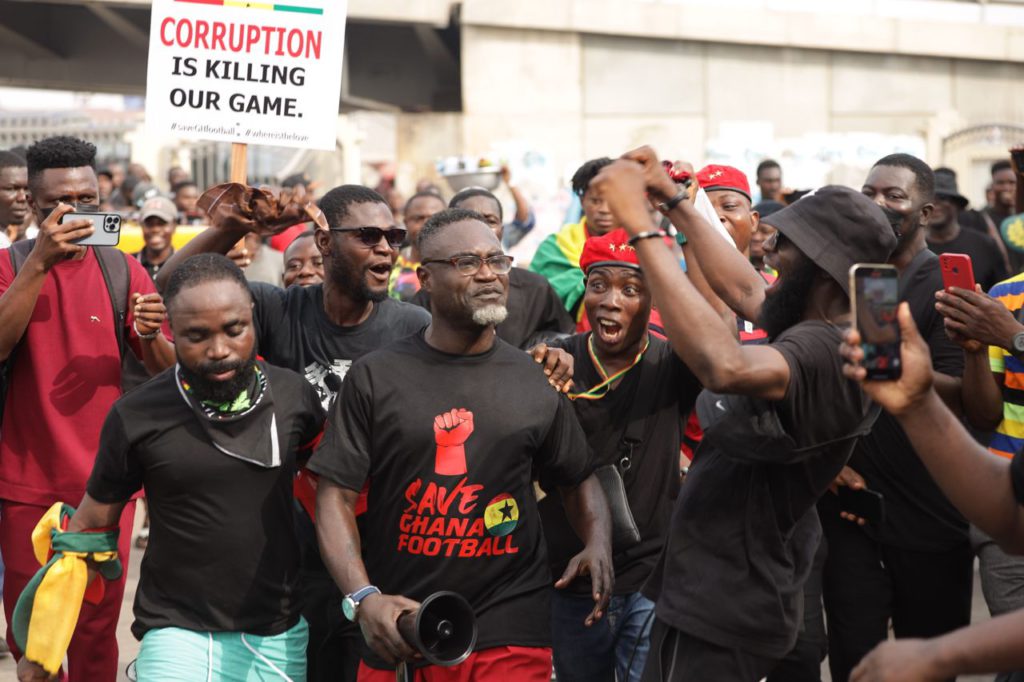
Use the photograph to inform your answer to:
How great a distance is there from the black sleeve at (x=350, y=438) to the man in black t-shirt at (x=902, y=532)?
2.21 metres

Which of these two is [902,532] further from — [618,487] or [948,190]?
[948,190]

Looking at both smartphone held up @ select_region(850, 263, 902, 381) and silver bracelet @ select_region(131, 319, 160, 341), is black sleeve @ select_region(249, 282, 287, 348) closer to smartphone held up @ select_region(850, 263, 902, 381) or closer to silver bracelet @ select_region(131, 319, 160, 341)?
silver bracelet @ select_region(131, 319, 160, 341)

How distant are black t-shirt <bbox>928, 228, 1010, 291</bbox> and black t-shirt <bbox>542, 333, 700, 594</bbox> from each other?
4.54 metres

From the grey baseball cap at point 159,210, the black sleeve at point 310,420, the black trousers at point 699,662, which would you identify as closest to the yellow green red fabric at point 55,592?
the black sleeve at point 310,420

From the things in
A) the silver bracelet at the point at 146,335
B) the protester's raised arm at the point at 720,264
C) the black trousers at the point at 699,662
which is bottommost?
the black trousers at the point at 699,662

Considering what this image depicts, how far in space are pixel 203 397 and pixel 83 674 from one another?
5.10ft

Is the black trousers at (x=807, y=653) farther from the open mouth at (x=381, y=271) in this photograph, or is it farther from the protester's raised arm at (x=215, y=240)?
the protester's raised arm at (x=215, y=240)

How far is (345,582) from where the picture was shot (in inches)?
168

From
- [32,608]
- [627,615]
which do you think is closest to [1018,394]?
[627,615]

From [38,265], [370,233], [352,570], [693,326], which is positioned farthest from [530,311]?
[693,326]

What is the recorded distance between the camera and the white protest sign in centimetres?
609

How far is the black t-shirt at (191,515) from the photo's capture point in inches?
176

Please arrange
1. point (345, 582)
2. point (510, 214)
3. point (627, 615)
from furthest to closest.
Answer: point (510, 214)
point (627, 615)
point (345, 582)

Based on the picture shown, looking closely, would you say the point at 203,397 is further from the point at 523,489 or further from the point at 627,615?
the point at 627,615
